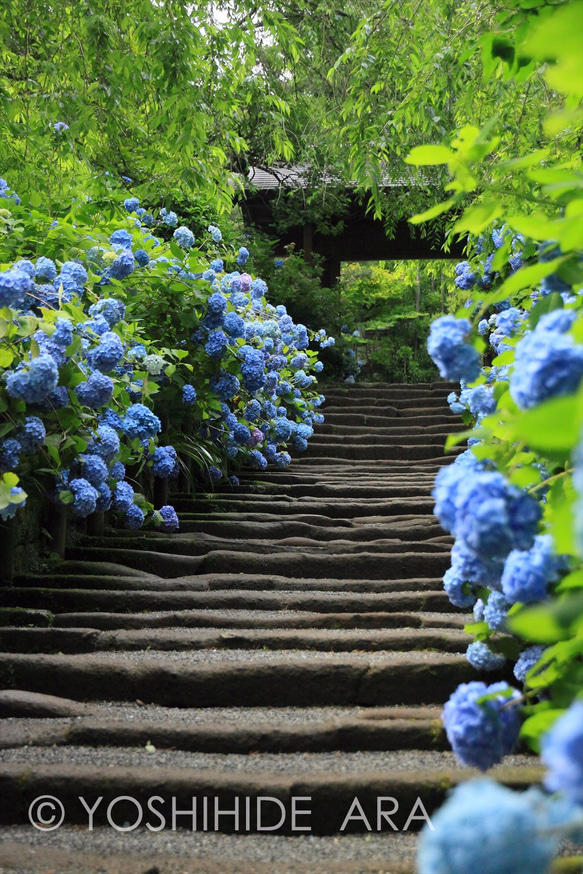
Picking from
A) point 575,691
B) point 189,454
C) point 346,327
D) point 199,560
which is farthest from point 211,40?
point 346,327

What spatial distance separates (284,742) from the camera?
2.17m

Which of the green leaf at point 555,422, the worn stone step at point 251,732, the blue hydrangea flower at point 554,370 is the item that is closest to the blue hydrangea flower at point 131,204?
the worn stone step at point 251,732

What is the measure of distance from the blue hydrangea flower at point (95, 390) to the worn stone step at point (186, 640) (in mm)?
712

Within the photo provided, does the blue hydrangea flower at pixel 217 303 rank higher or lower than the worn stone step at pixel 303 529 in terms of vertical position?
higher

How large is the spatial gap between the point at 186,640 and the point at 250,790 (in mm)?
824

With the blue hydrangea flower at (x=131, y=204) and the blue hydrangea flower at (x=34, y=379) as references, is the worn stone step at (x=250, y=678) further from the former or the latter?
the blue hydrangea flower at (x=131, y=204)

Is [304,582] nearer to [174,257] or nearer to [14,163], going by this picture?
[174,257]

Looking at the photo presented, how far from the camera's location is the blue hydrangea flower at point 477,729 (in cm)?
122

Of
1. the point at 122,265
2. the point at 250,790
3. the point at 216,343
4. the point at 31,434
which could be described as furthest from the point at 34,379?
the point at 216,343

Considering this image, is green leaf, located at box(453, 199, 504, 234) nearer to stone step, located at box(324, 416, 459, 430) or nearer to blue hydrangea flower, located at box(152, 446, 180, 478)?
blue hydrangea flower, located at box(152, 446, 180, 478)

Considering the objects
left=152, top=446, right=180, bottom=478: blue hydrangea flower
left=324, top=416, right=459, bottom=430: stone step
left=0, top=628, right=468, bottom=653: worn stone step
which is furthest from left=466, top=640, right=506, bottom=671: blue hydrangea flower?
left=324, top=416, right=459, bottom=430: stone step

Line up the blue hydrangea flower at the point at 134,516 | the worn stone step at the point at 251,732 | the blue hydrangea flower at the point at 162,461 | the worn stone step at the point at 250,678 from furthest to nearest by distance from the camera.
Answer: the blue hydrangea flower at the point at 162,461 → the blue hydrangea flower at the point at 134,516 → the worn stone step at the point at 250,678 → the worn stone step at the point at 251,732

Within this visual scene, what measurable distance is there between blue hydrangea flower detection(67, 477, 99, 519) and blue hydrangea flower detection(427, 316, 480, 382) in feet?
5.91

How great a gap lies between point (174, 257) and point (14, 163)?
120 cm
